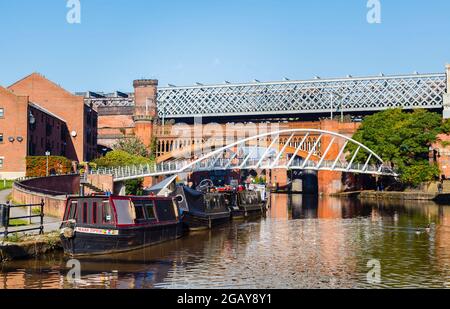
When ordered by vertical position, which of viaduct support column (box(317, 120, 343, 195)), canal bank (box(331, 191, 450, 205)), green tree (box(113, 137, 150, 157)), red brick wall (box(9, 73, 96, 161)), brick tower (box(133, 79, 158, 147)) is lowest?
canal bank (box(331, 191, 450, 205))

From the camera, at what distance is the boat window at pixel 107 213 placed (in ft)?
106

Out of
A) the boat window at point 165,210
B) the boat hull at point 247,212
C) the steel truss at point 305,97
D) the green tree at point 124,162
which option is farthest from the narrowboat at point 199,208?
the steel truss at point 305,97

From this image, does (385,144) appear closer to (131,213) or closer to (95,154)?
(95,154)

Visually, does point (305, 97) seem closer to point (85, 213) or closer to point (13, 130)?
point (13, 130)

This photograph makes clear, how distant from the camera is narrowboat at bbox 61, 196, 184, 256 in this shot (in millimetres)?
30453

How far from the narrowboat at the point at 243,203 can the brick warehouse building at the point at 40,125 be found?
25.9m

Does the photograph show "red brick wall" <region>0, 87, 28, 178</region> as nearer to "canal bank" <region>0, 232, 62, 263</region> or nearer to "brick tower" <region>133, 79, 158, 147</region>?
"canal bank" <region>0, 232, 62, 263</region>

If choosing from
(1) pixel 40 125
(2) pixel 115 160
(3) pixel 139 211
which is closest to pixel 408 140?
(2) pixel 115 160

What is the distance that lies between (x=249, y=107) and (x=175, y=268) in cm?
11446

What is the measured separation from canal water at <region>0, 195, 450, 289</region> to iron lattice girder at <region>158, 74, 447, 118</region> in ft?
291

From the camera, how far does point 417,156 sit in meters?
91.4

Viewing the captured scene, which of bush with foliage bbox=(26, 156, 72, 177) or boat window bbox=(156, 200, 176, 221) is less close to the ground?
bush with foliage bbox=(26, 156, 72, 177)

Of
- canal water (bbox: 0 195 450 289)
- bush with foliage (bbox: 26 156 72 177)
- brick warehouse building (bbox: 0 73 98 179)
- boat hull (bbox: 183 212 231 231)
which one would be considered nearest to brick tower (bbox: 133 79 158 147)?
brick warehouse building (bbox: 0 73 98 179)
